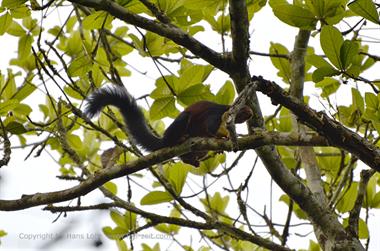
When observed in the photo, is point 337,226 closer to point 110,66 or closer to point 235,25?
point 235,25

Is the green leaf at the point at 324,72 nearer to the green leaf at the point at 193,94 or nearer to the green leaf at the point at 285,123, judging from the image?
the green leaf at the point at 193,94

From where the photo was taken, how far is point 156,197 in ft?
8.80

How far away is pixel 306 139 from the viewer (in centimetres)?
196

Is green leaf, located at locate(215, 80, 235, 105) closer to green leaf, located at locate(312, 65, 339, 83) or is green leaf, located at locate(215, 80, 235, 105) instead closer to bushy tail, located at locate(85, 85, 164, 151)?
bushy tail, located at locate(85, 85, 164, 151)

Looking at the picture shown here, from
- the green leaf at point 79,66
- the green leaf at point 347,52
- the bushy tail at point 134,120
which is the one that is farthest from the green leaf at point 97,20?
the green leaf at point 347,52

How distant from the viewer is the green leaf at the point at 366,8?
1.81m

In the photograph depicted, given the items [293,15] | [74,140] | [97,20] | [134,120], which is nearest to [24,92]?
[74,140]

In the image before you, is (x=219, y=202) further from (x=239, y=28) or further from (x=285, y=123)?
(x=239, y=28)

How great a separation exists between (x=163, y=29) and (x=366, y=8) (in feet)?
2.28

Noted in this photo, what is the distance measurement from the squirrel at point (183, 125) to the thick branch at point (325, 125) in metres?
1.05

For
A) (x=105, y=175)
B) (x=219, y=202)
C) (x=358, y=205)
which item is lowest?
(x=358, y=205)

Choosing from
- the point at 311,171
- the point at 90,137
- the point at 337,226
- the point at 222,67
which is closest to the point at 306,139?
the point at 222,67

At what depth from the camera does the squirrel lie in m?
2.97

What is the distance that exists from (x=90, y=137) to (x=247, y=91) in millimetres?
2022
